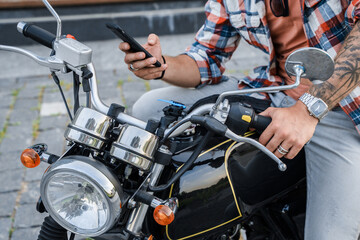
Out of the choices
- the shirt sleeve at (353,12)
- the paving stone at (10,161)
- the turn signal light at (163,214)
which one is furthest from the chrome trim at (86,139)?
the paving stone at (10,161)

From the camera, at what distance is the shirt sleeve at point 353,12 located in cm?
133

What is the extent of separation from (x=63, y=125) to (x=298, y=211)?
239 cm

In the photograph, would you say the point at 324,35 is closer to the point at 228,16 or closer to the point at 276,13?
the point at 276,13

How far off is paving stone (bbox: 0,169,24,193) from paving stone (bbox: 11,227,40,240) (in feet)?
1.37

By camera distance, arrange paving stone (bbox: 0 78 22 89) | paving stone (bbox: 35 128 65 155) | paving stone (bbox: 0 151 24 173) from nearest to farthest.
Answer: paving stone (bbox: 0 151 24 173)
paving stone (bbox: 35 128 65 155)
paving stone (bbox: 0 78 22 89)

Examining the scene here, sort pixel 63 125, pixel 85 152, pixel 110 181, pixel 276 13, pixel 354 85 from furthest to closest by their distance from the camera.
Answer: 1. pixel 63 125
2. pixel 276 13
3. pixel 354 85
4. pixel 85 152
5. pixel 110 181

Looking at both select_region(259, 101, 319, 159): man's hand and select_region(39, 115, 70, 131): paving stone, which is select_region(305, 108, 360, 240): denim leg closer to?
select_region(259, 101, 319, 159): man's hand

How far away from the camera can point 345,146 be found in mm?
1449

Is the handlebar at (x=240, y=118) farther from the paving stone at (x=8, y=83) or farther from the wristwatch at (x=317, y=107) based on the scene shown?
the paving stone at (x=8, y=83)

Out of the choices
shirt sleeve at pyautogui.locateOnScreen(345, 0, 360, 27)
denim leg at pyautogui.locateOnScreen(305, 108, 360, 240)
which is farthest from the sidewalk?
shirt sleeve at pyautogui.locateOnScreen(345, 0, 360, 27)

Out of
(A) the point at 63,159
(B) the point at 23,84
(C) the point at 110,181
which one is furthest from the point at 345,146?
(B) the point at 23,84

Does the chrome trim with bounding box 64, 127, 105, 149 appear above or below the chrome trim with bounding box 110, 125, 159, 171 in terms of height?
below

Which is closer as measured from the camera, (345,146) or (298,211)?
(345,146)

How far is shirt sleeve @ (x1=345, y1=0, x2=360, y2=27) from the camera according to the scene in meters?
1.33
